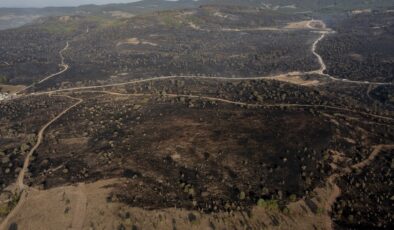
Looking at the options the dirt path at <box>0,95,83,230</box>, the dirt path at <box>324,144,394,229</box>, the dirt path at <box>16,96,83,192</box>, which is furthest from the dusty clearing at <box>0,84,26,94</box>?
the dirt path at <box>324,144,394,229</box>

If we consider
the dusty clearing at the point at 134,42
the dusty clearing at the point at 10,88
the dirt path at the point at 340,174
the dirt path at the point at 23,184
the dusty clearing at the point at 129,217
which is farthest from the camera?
the dusty clearing at the point at 134,42

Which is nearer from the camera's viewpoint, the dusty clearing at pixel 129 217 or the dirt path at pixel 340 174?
the dusty clearing at pixel 129 217

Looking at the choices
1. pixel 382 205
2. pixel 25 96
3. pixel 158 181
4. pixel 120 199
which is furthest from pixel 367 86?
pixel 25 96

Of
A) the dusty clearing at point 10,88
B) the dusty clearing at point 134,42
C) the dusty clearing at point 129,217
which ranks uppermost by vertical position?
the dusty clearing at point 134,42

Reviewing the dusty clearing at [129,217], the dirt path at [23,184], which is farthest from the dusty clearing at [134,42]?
the dusty clearing at [129,217]

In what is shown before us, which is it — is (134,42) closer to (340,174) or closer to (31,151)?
(31,151)

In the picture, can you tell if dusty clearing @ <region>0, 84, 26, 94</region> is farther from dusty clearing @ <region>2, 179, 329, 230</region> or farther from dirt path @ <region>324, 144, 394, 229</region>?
dirt path @ <region>324, 144, 394, 229</region>

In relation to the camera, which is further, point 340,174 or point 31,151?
point 31,151

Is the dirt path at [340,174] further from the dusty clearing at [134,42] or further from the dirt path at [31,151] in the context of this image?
the dusty clearing at [134,42]

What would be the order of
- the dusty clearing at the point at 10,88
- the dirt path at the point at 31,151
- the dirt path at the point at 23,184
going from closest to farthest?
the dirt path at the point at 23,184 < the dirt path at the point at 31,151 < the dusty clearing at the point at 10,88

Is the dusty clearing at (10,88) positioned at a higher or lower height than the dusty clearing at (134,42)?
lower

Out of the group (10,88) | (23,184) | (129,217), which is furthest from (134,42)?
(129,217)

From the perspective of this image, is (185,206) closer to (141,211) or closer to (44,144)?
(141,211)
